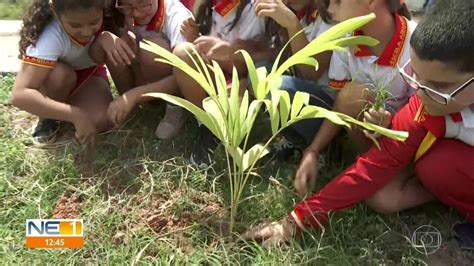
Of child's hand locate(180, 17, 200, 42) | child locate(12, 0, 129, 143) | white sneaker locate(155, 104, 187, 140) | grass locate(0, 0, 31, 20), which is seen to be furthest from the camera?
grass locate(0, 0, 31, 20)

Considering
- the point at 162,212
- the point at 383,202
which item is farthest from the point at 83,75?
the point at 383,202

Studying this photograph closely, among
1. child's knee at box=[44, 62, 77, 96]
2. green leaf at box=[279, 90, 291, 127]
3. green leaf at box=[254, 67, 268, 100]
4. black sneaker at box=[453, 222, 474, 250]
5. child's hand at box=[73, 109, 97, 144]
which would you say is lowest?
black sneaker at box=[453, 222, 474, 250]

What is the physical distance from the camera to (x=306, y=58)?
1560 mm

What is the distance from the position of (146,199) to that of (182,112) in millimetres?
462

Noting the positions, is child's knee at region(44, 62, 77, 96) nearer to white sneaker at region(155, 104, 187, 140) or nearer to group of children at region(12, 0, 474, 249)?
group of children at region(12, 0, 474, 249)

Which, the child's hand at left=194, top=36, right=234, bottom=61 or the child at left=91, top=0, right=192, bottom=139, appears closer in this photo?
the child's hand at left=194, top=36, right=234, bottom=61

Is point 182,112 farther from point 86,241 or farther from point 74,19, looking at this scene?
point 86,241

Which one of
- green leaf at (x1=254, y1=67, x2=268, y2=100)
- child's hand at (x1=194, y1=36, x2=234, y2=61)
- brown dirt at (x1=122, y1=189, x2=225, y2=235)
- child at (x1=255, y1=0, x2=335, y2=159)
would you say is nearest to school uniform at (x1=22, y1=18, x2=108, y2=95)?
child's hand at (x1=194, y1=36, x2=234, y2=61)

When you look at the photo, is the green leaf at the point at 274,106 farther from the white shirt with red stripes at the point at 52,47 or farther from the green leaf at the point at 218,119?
the white shirt with red stripes at the point at 52,47

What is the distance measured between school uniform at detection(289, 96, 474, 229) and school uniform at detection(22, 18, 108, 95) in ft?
3.21

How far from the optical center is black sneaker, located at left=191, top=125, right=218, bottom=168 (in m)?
2.07

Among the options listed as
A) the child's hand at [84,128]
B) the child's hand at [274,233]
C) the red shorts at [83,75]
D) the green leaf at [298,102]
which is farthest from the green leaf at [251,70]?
the red shorts at [83,75]

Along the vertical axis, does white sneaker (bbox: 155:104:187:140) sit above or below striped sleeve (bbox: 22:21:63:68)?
below

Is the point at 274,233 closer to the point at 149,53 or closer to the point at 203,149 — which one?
the point at 203,149
